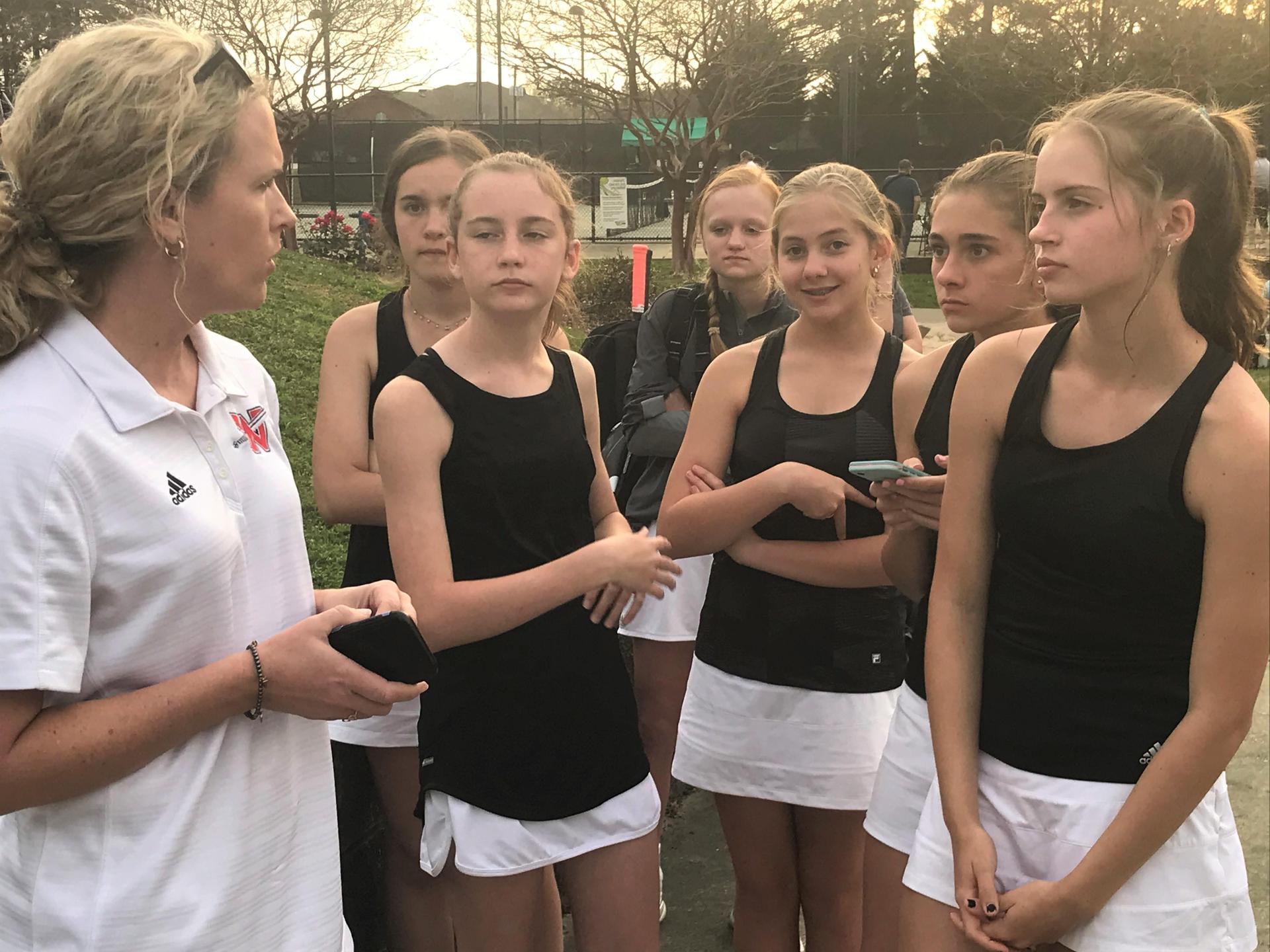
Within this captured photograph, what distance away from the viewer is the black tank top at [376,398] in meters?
2.94

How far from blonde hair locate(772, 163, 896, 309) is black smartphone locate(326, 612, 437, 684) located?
1687 millimetres

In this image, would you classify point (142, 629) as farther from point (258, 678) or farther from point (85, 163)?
point (85, 163)

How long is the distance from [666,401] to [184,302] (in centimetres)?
232

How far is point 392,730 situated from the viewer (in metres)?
2.91

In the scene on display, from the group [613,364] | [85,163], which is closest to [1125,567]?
[85,163]

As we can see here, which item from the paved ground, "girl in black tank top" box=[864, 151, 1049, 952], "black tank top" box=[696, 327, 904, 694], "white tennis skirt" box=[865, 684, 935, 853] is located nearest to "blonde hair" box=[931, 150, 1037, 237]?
"girl in black tank top" box=[864, 151, 1049, 952]

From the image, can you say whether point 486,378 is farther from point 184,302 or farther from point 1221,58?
point 1221,58

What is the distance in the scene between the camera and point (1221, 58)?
2616 centimetres

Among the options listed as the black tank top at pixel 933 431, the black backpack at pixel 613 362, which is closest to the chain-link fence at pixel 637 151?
the black backpack at pixel 613 362

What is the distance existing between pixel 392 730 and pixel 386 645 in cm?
121

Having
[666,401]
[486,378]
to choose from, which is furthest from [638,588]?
[666,401]

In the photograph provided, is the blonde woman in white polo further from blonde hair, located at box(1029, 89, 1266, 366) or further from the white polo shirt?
blonde hair, located at box(1029, 89, 1266, 366)

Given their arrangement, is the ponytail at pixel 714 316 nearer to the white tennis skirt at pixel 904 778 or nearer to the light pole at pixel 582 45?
the white tennis skirt at pixel 904 778

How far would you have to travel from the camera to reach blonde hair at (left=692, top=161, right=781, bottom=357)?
389cm
